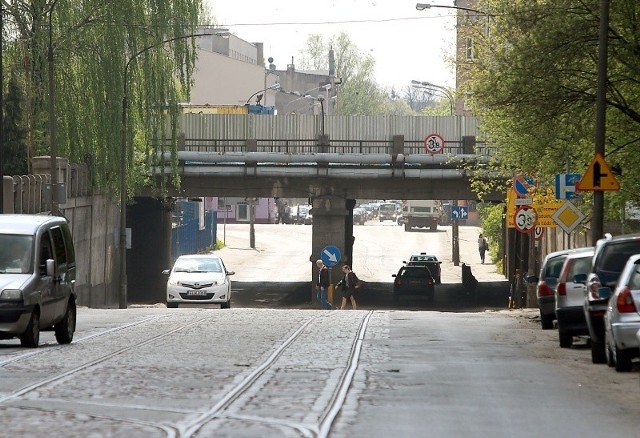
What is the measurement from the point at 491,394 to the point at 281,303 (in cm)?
4627

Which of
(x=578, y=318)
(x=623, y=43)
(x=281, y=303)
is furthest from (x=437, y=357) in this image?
(x=281, y=303)

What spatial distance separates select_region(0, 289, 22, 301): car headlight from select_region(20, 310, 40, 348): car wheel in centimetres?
37

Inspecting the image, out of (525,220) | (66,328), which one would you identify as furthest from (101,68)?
(66,328)

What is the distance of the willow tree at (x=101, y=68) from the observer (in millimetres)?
44188

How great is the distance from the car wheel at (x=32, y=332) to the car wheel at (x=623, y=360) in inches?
308

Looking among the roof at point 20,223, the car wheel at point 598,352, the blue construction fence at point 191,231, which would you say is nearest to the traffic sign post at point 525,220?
the roof at point 20,223

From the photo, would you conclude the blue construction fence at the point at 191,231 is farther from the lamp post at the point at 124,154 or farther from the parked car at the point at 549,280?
the parked car at the point at 549,280

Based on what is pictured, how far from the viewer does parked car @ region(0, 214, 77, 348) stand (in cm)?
2023

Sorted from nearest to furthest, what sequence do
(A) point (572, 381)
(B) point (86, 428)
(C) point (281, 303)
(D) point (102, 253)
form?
1. (B) point (86, 428)
2. (A) point (572, 381)
3. (D) point (102, 253)
4. (C) point (281, 303)

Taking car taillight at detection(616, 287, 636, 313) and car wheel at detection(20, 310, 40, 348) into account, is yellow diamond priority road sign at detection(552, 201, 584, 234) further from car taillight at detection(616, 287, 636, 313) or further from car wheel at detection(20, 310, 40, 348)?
car taillight at detection(616, 287, 636, 313)

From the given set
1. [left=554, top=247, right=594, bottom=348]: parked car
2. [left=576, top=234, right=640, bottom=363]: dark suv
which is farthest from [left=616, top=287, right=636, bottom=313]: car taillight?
[left=554, top=247, right=594, bottom=348]: parked car

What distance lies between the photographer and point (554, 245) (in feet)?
186

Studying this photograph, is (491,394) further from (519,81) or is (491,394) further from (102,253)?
(102,253)

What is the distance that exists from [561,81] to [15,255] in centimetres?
1339
